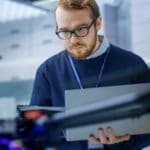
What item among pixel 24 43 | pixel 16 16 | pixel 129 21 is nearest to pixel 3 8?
pixel 16 16

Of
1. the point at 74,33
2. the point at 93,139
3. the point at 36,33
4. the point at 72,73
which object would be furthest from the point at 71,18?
the point at 36,33

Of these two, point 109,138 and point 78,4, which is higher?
point 78,4

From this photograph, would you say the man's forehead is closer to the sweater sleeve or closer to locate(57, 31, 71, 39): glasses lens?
locate(57, 31, 71, 39): glasses lens

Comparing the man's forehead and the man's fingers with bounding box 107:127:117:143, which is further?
the man's forehead

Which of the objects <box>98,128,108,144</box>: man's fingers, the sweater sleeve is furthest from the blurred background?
<box>98,128,108,144</box>: man's fingers

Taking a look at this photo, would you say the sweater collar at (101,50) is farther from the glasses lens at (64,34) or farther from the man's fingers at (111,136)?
the man's fingers at (111,136)

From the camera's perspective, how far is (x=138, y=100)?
186 millimetres

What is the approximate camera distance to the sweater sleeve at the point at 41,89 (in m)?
0.87

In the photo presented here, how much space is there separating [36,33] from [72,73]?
70 cm

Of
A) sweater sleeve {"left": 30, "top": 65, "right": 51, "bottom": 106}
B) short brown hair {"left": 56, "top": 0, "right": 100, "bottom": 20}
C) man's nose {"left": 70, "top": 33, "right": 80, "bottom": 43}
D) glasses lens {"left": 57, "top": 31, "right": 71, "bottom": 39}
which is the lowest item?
sweater sleeve {"left": 30, "top": 65, "right": 51, "bottom": 106}

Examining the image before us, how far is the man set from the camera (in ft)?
2.81

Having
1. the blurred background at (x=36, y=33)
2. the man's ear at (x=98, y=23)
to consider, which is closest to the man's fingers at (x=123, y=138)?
the man's ear at (x=98, y=23)

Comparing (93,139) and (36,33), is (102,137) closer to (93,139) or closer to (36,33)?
(93,139)

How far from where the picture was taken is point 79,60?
922 millimetres
